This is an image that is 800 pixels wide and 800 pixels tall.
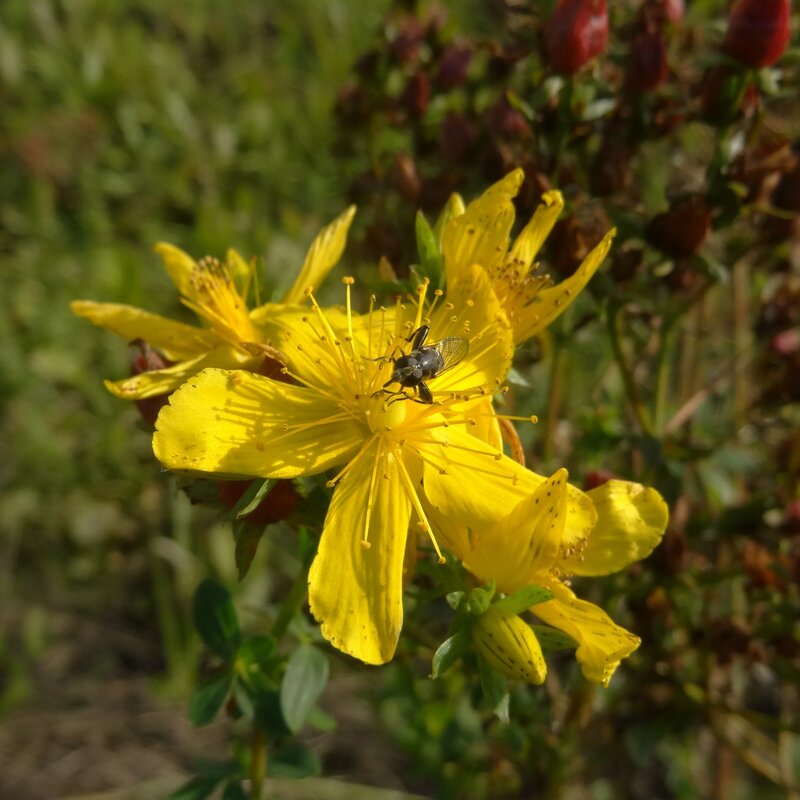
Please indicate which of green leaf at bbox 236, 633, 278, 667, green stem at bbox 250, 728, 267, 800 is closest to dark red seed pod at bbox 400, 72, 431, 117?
green leaf at bbox 236, 633, 278, 667

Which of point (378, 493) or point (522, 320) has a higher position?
point (522, 320)

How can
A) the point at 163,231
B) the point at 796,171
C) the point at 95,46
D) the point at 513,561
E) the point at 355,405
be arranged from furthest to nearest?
1. the point at 95,46
2. the point at 163,231
3. the point at 796,171
4. the point at 355,405
5. the point at 513,561

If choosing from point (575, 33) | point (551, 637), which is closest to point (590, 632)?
point (551, 637)

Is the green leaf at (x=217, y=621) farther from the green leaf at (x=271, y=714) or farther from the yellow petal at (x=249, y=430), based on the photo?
the yellow petal at (x=249, y=430)

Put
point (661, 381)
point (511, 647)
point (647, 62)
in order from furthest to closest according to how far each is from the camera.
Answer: point (661, 381), point (647, 62), point (511, 647)

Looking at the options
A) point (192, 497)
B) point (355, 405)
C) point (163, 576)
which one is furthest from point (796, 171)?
point (163, 576)

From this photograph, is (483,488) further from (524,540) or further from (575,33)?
(575,33)

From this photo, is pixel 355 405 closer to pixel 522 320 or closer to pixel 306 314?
pixel 306 314
